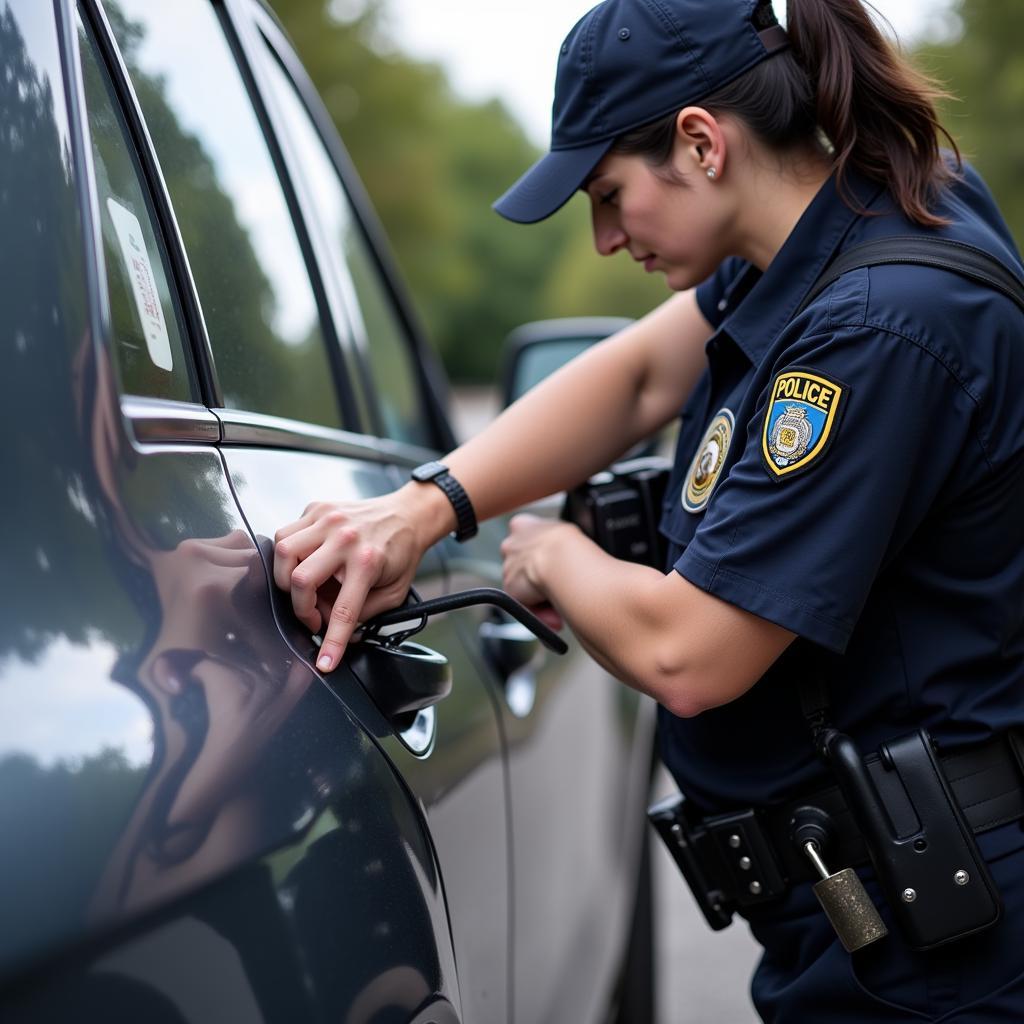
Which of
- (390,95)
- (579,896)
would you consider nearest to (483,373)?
(390,95)

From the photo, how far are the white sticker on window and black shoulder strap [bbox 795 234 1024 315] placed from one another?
0.65 meters

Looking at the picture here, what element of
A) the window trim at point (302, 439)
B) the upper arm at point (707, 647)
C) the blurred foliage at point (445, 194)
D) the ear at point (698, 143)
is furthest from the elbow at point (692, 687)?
the blurred foliage at point (445, 194)

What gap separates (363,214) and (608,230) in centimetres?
103

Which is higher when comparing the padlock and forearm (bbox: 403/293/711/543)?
forearm (bbox: 403/293/711/543)

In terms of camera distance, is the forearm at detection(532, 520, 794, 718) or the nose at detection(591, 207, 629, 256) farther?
the nose at detection(591, 207, 629, 256)

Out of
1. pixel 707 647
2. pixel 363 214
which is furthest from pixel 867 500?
pixel 363 214

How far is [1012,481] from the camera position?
1.33 meters

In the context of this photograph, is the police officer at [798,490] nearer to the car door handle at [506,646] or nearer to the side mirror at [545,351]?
the car door handle at [506,646]

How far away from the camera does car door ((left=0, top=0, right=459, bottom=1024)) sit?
762 millimetres

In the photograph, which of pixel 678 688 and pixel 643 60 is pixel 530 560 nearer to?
pixel 678 688

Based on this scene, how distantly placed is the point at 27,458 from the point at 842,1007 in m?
1.06

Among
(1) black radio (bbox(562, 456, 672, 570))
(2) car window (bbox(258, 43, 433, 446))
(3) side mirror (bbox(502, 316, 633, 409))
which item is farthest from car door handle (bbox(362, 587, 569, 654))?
(3) side mirror (bbox(502, 316, 633, 409))

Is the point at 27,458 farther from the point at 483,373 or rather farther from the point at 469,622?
the point at 483,373

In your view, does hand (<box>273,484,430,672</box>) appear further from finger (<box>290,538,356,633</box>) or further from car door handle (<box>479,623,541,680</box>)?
car door handle (<box>479,623,541,680</box>)
